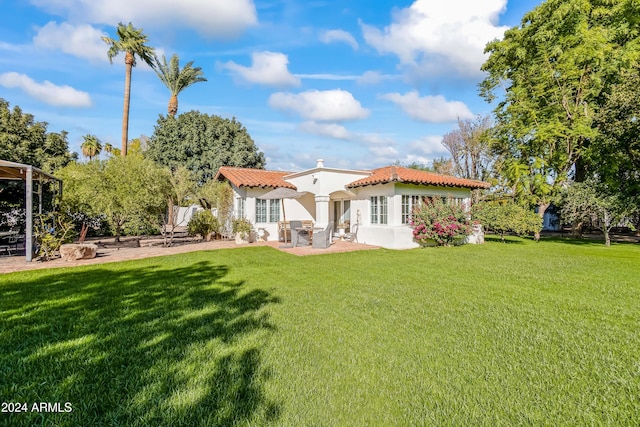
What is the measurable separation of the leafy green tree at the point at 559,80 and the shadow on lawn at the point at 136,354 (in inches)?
897

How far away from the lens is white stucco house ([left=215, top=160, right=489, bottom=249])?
55.9 ft

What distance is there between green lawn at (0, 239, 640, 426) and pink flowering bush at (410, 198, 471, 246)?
26.9 ft

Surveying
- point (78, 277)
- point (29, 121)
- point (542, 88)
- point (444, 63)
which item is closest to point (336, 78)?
point (444, 63)

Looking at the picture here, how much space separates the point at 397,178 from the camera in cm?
1591

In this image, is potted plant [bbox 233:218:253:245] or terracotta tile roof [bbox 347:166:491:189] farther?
potted plant [bbox 233:218:253:245]

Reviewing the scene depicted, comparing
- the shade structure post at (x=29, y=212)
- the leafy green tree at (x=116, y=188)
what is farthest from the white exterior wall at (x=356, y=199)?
the shade structure post at (x=29, y=212)

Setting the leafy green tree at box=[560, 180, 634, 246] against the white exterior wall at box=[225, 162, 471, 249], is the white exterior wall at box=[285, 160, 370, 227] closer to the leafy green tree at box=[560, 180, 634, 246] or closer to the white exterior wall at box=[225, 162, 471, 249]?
the white exterior wall at box=[225, 162, 471, 249]

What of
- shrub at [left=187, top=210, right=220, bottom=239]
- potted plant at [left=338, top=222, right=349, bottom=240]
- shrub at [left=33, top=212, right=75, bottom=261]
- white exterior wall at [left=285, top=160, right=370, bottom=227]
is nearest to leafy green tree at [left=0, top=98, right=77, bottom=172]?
shrub at [left=33, top=212, right=75, bottom=261]

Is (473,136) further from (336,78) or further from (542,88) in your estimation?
(336,78)

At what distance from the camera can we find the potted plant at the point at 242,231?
18.6 metres

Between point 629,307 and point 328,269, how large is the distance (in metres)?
7.44

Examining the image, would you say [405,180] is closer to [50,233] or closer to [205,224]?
[205,224]

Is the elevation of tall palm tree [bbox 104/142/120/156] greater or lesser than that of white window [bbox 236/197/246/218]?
greater

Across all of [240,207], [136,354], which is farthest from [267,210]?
[136,354]
